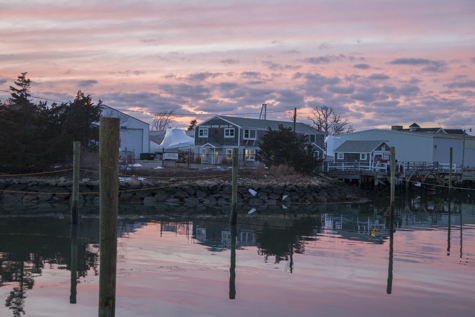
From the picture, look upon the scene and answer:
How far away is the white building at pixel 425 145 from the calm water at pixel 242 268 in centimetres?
3821

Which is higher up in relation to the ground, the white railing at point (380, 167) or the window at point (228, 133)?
the window at point (228, 133)

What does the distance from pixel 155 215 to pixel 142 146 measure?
33.5 meters

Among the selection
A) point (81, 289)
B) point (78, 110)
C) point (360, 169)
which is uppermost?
point (78, 110)

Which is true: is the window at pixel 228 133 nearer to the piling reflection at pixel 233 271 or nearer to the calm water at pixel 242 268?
the calm water at pixel 242 268

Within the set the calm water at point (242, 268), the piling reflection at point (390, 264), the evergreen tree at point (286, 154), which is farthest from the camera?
the evergreen tree at point (286, 154)

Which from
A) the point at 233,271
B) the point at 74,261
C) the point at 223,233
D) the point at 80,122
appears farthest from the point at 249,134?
the point at 233,271

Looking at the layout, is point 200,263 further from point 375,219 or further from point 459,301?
point 375,219

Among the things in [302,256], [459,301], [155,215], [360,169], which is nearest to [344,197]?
[360,169]

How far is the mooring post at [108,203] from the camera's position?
6.53 meters

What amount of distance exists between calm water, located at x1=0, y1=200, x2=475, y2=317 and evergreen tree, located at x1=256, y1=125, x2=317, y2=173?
52.2 ft

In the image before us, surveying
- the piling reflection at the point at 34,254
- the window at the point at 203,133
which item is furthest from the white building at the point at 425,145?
the piling reflection at the point at 34,254

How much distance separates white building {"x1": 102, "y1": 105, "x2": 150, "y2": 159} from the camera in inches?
2126

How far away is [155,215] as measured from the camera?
80.7 ft

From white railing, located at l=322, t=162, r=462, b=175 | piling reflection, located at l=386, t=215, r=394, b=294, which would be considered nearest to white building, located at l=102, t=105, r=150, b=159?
white railing, located at l=322, t=162, r=462, b=175
